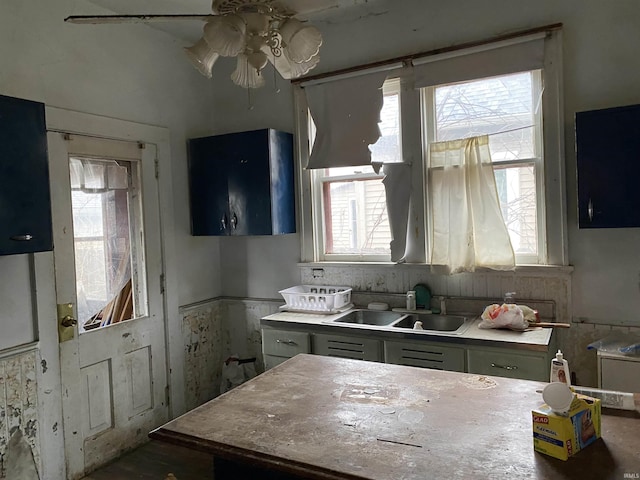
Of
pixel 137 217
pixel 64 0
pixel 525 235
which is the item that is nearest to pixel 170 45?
pixel 64 0

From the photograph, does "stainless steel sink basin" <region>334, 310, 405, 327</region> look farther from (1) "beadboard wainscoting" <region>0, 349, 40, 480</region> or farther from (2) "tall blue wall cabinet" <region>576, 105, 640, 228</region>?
(1) "beadboard wainscoting" <region>0, 349, 40, 480</region>

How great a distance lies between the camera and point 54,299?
2977 mm

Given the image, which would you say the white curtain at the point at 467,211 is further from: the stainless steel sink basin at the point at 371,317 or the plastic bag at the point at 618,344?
the plastic bag at the point at 618,344

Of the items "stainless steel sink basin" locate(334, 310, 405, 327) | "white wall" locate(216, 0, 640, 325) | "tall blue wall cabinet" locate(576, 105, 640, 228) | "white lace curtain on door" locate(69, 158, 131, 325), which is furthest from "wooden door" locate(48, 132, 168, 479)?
"tall blue wall cabinet" locate(576, 105, 640, 228)

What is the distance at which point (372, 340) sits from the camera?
3084 millimetres

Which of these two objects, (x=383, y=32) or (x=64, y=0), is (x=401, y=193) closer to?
(x=383, y=32)

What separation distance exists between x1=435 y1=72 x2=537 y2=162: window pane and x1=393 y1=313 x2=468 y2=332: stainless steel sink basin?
1.12m

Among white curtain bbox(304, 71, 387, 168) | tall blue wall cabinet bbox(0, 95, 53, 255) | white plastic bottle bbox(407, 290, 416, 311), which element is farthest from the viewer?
white curtain bbox(304, 71, 387, 168)

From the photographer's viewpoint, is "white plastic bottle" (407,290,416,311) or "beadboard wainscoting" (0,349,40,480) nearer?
"beadboard wainscoting" (0,349,40,480)

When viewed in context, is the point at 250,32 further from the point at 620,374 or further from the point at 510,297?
the point at 620,374

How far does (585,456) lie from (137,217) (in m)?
3.14

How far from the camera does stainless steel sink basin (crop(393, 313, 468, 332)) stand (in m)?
3.27

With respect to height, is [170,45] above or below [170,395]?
above

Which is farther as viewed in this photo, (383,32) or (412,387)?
(383,32)
